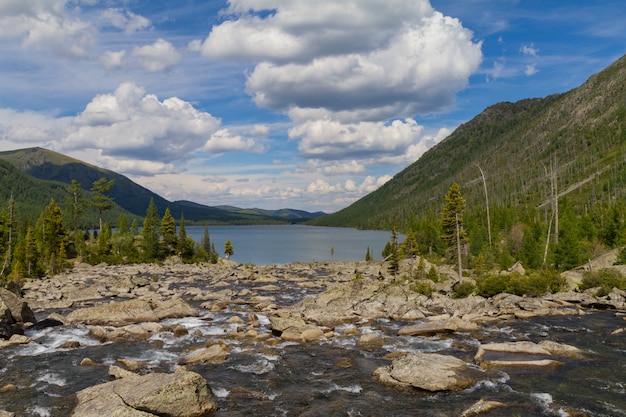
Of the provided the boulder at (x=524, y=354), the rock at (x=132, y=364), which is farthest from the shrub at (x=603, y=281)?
the rock at (x=132, y=364)

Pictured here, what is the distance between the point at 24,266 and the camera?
77.9 meters

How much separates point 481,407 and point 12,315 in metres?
36.6

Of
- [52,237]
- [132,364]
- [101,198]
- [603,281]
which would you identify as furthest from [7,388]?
[101,198]

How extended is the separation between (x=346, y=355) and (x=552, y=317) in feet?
76.6

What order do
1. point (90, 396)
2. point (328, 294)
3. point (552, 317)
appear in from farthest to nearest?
point (328, 294)
point (552, 317)
point (90, 396)

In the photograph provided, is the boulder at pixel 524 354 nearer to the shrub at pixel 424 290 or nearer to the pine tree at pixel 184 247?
the shrub at pixel 424 290

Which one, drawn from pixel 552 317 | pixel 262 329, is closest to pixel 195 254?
pixel 262 329

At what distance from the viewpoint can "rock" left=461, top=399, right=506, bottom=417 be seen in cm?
1844

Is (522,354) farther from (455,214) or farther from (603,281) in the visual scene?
(455,214)

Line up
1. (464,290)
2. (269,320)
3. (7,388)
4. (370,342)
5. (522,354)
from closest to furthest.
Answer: (7,388), (522,354), (370,342), (269,320), (464,290)

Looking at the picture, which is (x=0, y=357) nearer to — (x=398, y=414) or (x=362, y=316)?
(x=398, y=414)

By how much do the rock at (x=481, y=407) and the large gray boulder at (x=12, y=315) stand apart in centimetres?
3320

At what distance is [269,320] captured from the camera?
40.2m

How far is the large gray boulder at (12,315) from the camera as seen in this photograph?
32.7 m
